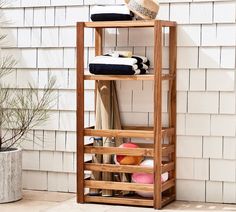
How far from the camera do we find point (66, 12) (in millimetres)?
4480

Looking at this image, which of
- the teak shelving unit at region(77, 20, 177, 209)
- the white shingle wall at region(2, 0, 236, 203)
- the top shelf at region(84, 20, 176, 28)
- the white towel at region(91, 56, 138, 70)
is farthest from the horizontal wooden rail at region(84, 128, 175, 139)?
the top shelf at region(84, 20, 176, 28)

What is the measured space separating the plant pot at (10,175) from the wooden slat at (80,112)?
43 cm

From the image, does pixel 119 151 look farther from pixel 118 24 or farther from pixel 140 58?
pixel 118 24

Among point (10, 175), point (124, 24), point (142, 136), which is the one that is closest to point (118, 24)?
point (124, 24)

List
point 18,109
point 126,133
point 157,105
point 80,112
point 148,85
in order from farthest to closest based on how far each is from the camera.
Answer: point 18,109, point 148,85, point 80,112, point 126,133, point 157,105

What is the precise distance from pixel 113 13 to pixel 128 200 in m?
1.22

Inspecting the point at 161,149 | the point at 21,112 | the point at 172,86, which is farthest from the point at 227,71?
the point at 21,112

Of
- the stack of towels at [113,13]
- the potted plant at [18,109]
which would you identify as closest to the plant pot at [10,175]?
the potted plant at [18,109]

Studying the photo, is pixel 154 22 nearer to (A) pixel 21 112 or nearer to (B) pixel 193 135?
(B) pixel 193 135

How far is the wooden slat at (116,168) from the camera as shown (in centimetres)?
397

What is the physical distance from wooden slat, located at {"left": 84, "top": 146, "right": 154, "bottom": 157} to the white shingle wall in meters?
0.35

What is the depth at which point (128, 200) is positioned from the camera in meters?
4.05

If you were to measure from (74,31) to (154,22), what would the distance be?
0.79m

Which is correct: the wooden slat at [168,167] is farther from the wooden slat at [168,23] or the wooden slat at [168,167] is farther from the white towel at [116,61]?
the wooden slat at [168,23]
